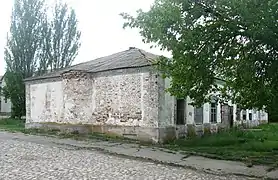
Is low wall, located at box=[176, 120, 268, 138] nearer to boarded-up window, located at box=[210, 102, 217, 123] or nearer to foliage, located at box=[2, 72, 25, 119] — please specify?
boarded-up window, located at box=[210, 102, 217, 123]

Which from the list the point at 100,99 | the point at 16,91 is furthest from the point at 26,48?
the point at 100,99

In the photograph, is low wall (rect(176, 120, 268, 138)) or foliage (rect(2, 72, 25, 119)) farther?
foliage (rect(2, 72, 25, 119))

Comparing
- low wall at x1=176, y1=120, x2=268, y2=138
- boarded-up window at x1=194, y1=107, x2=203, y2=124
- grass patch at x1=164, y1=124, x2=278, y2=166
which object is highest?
boarded-up window at x1=194, y1=107, x2=203, y2=124

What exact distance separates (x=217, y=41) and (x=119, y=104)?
10.7 metres

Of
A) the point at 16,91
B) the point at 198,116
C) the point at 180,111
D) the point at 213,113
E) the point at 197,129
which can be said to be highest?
the point at 16,91

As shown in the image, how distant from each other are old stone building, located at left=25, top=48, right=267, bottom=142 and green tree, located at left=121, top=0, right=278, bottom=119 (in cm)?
619

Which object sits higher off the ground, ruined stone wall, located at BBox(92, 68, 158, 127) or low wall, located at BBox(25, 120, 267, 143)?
ruined stone wall, located at BBox(92, 68, 158, 127)

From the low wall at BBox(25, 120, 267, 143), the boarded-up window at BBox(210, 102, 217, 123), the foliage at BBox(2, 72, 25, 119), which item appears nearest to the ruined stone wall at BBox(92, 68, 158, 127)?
the low wall at BBox(25, 120, 267, 143)

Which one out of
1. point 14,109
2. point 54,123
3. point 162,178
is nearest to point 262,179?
point 162,178

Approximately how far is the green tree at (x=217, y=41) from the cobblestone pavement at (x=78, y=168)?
3.25 meters

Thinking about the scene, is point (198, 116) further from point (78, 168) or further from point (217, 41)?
point (78, 168)

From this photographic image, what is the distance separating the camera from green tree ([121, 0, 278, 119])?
984 cm

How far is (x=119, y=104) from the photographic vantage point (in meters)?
21.6

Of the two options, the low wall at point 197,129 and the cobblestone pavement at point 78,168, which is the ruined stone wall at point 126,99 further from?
the cobblestone pavement at point 78,168
